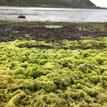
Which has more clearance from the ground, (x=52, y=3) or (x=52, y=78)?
(x=52, y=78)

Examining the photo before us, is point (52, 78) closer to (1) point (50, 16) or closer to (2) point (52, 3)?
(1) point (50, 16)

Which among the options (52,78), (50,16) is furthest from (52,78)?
(50,16)

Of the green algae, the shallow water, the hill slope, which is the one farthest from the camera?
the hill slope

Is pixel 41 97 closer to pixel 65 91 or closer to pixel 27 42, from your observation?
pixel 65 91

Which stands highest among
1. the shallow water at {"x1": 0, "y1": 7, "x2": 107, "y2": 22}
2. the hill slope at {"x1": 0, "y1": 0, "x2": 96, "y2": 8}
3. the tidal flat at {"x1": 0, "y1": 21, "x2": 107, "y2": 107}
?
the tidal flat at {"x1": 0, "y1": 21, "x2": 107, "y2": 107}

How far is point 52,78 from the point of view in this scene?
1099 centimetres

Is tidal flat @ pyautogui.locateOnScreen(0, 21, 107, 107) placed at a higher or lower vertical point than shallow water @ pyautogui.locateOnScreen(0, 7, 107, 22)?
higher

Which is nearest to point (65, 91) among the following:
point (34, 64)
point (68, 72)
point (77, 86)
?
point (77, 86)

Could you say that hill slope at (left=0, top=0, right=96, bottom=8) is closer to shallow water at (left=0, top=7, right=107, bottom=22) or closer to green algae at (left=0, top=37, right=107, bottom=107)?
shallow water at (left=0, top=7, right=107, bottom=22)

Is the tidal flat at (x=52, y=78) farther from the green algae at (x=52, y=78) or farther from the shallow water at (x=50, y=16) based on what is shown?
the shallow water at (x=50, y=16)

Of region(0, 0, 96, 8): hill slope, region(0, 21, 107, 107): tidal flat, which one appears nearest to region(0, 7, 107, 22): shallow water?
region(0, 21, 107, 107): tidal flat

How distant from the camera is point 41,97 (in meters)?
9.83

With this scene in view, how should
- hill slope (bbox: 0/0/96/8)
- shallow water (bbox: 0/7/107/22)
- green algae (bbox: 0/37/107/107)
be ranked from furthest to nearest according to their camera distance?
hill slope (bbox: 0/0/96/8) < shallow water (bbox: 0/7/107/22) < green algae (bbox: 0/37/107/107)

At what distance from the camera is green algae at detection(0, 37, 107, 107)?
9812 millimetres
